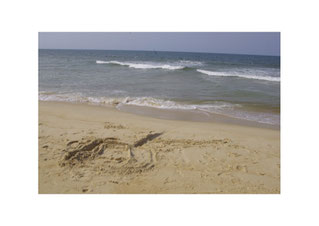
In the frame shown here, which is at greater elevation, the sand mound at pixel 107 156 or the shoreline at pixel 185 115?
the shoreline at pixel 185 115

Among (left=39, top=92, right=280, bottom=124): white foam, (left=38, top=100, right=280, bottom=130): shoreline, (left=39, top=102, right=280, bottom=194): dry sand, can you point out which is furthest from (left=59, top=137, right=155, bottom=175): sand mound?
(left=39, top=92, right=280, bottom=124): white foam

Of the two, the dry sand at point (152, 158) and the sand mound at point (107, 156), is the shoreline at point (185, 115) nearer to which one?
the dry sand at point (152, 158)

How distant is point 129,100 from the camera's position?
773cm

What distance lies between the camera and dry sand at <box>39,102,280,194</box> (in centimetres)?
291

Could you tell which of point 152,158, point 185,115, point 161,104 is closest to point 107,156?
point 152,158

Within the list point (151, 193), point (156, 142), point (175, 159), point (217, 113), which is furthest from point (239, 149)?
point (217, 113)

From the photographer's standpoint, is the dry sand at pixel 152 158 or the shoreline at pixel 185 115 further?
the shoreline at pixel 185 115

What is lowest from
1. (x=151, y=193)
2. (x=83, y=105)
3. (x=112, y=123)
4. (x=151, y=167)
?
(x=151, y=193)

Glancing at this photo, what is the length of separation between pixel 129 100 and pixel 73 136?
3.95 m

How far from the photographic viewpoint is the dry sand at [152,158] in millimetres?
2914

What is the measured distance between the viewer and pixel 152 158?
11.5ft

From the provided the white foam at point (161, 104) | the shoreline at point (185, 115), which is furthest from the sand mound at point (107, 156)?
the white foam at point (161, 104)

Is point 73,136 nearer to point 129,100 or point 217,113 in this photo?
point 129,100

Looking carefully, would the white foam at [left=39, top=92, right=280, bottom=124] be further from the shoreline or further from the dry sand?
the dry sand
